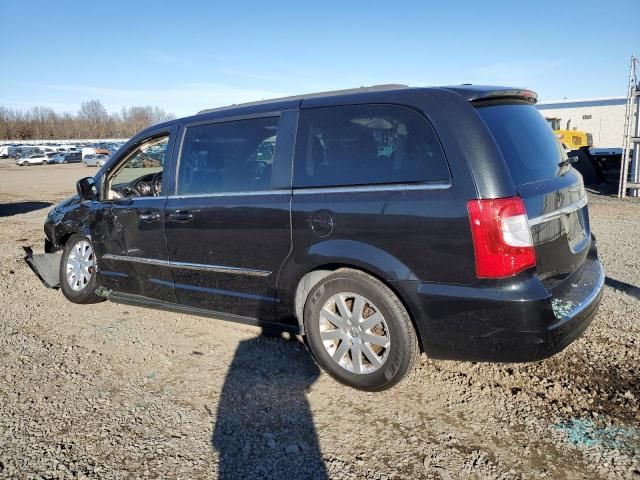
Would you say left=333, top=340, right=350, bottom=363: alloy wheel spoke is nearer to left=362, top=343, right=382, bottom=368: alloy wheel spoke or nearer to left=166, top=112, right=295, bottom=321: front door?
left=362, top=343, right=382, bottom=368: alloy wheel spoke

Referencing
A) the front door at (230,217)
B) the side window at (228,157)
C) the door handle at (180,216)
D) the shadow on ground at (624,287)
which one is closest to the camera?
the front door at (230,217)

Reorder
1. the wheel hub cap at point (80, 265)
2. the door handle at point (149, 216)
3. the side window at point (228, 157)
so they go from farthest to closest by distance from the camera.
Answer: the wheel hub cap at point (80, 265), the door handle at point (149, 216), the side window at point (228, 157)

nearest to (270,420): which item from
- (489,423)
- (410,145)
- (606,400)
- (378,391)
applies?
(378,391)

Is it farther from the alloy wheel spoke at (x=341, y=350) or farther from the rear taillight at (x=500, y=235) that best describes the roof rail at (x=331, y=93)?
the alloy wheel spoke at (x=341, y=350)

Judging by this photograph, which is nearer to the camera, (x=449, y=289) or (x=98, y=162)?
(x=449, y=289)

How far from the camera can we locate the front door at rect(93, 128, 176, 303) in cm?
422

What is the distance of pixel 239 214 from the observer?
3629mm

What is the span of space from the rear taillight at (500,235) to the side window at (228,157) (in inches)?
59.5

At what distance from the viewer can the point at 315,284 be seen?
338 centimetres

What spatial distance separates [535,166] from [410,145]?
77cm

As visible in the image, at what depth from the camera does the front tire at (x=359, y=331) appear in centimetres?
302

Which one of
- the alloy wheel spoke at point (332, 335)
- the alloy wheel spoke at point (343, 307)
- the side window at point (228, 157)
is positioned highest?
the side window at point (228, 157)

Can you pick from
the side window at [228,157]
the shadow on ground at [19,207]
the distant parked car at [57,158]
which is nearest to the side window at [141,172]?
the side window at [228,157]

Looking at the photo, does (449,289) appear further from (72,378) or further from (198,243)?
(72,378)
